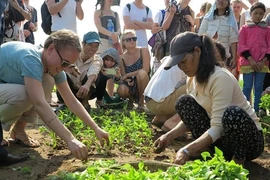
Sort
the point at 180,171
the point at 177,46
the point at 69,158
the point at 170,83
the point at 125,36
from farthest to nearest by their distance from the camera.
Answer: the point at 125,36 < the point at 170,83 < the point at 69,158 < the point at 177,46 < the point at 180,171

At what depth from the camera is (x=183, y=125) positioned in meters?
3.71

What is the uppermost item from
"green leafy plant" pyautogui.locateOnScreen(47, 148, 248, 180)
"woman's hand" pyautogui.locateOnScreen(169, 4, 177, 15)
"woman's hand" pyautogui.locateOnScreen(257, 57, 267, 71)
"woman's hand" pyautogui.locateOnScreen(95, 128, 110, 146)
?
"woman's hand" pyautogui.locateOnScreen(169, 4, 177, 15)

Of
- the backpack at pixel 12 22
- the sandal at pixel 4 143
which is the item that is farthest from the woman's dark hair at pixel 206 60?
the backpack at pixel 12 22

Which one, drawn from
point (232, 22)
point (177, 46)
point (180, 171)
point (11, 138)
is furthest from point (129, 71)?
point (180, 171)

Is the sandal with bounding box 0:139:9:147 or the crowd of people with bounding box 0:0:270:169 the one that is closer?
the crowd of people with bounding box 0:0:270:169

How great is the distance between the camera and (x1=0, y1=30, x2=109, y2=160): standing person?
3.19m

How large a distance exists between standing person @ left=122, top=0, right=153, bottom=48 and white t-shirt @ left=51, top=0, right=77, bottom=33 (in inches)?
37.6

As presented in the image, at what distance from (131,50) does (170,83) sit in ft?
6.50

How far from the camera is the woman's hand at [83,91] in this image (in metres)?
5.43

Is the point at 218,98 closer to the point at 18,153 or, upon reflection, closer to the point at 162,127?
the point at 162,127

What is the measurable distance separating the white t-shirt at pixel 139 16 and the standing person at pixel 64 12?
879mm

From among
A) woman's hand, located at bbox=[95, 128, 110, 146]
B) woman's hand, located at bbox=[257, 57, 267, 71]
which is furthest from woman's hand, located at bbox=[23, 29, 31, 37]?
woman's hand, located at bbox=[95, 128, 110, 146]

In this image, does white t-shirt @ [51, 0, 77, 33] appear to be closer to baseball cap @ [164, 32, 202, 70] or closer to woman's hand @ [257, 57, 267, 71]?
woman's hand @ [257, 57, 267, 71]

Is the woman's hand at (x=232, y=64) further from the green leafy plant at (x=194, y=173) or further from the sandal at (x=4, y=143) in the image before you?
the green leafy plant at (x=194, y=173)
